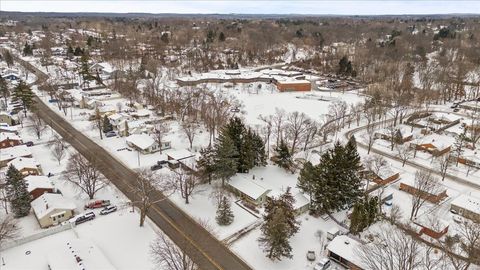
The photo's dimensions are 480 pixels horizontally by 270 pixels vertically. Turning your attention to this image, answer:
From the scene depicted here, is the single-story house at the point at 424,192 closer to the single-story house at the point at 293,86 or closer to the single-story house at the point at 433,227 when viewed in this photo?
the single-story house at the point at 433,227

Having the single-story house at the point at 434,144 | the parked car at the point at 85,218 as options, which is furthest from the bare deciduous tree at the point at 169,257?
the single-story house at the point at 434,144

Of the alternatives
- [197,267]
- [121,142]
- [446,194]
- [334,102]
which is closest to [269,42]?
[334,102]

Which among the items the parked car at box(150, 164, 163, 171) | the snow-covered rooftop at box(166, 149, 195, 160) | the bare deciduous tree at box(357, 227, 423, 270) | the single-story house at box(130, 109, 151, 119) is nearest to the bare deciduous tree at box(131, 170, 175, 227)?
the parked car at box(150, 164, 163, 171)

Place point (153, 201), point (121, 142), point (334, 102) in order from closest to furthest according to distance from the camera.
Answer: point (153, 201) → point (121, 142) → point (334, 102)

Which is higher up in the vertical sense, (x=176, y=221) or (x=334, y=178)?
(x=334, y=178)

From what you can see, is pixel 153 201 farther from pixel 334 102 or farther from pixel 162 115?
pixel 334 102

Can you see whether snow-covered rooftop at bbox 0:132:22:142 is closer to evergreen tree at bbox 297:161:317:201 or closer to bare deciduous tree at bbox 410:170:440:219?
evergreen tree at bbox 297:161:317:201
